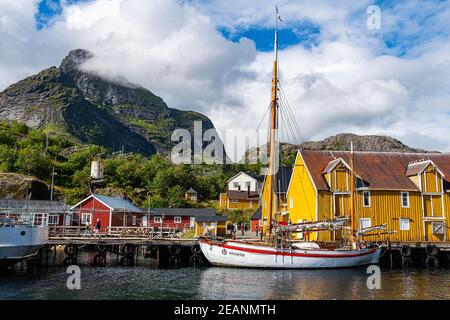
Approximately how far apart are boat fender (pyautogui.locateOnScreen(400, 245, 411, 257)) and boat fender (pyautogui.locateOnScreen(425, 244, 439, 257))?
1944mm

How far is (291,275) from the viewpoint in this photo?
31.0 meters

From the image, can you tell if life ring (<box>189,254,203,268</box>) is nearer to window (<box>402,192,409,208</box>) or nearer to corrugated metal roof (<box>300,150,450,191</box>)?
corrugated metal roof (<box>300,150,450,191</box>)

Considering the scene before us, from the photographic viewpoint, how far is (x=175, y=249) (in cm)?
3841

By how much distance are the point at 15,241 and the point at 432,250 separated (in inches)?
1472

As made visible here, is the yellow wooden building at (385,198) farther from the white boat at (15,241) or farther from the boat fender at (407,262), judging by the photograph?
the white boat at (15,241)

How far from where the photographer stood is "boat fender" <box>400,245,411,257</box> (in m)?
38.3

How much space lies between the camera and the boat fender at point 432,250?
126 feet

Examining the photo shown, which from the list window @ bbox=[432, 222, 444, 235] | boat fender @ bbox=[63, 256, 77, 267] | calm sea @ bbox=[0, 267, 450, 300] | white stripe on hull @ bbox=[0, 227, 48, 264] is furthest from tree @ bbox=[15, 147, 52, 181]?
window @ bbox=[432, 222, 444, 235]

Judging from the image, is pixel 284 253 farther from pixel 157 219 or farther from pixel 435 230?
pixel 157 219

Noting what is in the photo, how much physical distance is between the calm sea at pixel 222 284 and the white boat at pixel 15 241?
123cm

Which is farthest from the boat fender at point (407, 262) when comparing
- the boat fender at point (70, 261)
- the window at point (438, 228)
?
the boat fender at point (70, 261)
